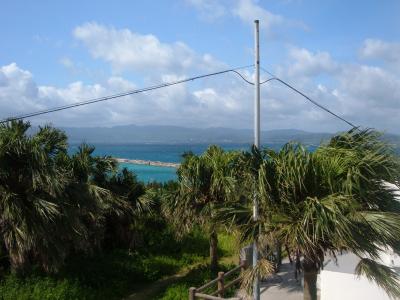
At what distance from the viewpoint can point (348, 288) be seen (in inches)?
392

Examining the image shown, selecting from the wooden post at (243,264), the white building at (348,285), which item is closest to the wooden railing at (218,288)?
the wooden post at (243,264)

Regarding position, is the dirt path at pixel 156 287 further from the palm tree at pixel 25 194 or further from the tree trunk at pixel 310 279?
the tree trunk at pixel 310 279

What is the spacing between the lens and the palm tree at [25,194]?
1004 cm

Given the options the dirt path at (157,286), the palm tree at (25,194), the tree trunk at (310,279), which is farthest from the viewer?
the dirt path at (157,286)

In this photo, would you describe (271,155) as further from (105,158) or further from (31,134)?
(105,158)

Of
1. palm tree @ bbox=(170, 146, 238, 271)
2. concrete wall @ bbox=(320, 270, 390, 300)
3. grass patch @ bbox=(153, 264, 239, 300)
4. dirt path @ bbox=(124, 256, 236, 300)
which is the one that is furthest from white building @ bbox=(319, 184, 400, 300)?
dirt path @ bbox=(124, 256, 236, 300)

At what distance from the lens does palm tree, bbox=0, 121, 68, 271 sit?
10.0 meters

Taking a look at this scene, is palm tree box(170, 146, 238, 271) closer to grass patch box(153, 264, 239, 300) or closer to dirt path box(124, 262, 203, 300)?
grass patch box(153, 264, 239, 300)

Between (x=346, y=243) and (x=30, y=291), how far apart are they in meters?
8.26

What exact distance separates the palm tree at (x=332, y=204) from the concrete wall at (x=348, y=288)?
2922 millimetres

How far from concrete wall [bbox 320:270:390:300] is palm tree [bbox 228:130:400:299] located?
2922 millimetres

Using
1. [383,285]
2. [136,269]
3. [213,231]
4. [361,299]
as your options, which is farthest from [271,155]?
[136,269]

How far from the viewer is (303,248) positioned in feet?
20.9

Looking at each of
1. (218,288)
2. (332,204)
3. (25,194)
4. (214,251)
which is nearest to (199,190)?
(214,251)
